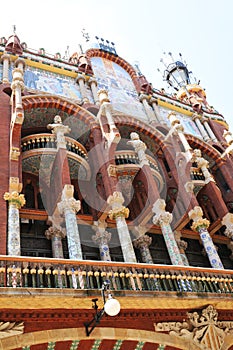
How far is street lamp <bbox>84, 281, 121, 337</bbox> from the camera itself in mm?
6711

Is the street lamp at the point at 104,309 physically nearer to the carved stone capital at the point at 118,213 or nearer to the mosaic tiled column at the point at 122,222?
the mosaic tiled column at the point at 122,222

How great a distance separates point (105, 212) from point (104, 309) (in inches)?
242

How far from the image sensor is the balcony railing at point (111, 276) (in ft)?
27.3

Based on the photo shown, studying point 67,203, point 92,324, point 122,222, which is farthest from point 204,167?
point 92,324

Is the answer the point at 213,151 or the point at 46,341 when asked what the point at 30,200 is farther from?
the point at 213,151

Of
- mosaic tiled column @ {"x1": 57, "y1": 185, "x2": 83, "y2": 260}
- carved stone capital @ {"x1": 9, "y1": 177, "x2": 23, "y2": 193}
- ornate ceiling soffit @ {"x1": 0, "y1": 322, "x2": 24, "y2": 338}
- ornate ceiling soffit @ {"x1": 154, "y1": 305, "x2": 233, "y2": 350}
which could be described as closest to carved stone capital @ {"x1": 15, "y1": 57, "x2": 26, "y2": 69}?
carved stone capital @ {"x1": 9, "y1": 177, "x2": 23, "y2": 193}

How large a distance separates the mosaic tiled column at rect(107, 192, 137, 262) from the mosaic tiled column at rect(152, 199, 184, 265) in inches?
58.0

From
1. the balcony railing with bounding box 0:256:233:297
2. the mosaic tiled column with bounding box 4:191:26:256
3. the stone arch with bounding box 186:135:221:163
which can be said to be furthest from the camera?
the stone arch with bounding box 186:135:221:163

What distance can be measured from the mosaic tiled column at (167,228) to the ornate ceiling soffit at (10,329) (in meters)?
5.71

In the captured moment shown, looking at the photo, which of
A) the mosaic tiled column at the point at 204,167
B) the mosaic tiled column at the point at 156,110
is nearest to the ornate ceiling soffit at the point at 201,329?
the mosaic tiled column at the point at 204,167

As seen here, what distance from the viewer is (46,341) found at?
7836mm

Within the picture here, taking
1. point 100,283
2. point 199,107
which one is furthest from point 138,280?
point 199,107

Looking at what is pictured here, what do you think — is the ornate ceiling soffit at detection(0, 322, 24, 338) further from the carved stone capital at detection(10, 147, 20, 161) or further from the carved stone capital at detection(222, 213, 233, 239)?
the carved stone capital at detection(222, 213, 233, 239)

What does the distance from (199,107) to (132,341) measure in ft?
60.8
